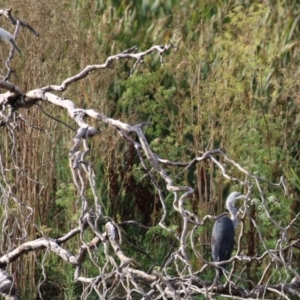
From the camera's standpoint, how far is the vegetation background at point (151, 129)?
19.2 ft

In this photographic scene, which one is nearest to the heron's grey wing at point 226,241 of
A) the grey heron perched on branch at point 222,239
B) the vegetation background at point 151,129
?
the grey heron perched on branch at point 222,239

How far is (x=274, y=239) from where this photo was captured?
19.0ft

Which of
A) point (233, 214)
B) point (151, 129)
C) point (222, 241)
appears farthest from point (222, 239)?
point (151, 129)

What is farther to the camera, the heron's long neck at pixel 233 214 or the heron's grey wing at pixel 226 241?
the heron's long neck at pixel 233 214

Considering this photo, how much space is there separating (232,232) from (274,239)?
0.29 metres

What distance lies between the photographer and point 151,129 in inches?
240

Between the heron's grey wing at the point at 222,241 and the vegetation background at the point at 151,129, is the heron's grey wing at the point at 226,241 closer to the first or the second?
the heron's grey wing at the point at 222,241

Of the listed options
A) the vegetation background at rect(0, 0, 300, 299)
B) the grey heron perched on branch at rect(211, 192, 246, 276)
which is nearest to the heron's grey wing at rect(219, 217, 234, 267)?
the grey heron perched on branch at rect(211, 192, 246, 276)

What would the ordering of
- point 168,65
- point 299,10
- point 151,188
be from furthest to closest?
point 299,10 → point 151,188 → point 168,65

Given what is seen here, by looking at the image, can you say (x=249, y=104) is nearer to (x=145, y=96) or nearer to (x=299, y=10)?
(x=145, y=96)

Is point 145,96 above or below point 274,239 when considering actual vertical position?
above

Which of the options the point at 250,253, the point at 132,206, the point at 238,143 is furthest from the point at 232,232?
the point at 132,206

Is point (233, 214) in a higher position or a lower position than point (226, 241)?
higher

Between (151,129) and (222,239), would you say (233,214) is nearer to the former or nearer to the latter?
(222,239)
